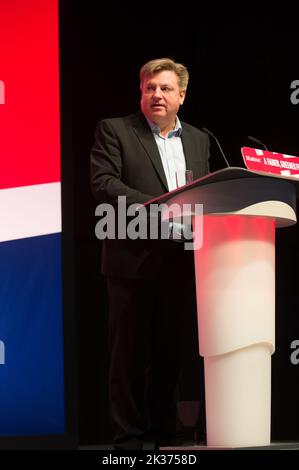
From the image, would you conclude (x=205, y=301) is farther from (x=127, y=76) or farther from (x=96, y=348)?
(x=127, y=76)

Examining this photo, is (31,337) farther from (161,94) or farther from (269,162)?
(269,162)

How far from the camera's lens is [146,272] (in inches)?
119

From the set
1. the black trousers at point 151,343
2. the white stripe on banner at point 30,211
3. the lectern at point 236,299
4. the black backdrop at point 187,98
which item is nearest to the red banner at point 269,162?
the lectern at point 236,299

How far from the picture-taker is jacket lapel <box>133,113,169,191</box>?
10.2ft

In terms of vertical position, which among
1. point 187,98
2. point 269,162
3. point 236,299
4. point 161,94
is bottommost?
point 236,299

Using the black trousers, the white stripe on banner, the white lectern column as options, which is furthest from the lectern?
the white stripe on banner

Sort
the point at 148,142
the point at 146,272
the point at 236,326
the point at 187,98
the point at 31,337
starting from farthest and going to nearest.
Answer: the point at 187,98, the point at 31,337, the point at 148,142, the point at 146,272, the point at 236,326

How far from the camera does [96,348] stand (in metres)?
3.93

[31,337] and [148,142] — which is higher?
[148,142]

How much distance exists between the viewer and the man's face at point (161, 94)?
309 cm

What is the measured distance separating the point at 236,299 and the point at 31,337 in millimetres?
1630

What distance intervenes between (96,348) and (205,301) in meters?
1.55

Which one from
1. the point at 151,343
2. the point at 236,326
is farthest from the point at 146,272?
the point at 236,326
